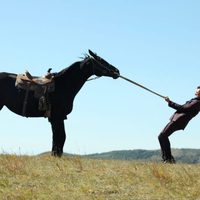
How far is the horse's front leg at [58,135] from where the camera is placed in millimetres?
16984

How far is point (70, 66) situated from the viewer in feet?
58.0

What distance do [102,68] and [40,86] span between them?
220 cm

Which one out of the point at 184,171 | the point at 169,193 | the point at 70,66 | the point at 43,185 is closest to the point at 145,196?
the point at 169,193

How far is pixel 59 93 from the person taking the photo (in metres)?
17.3

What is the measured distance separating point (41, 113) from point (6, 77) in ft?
6.22

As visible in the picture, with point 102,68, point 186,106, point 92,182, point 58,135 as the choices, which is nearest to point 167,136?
point 186,106

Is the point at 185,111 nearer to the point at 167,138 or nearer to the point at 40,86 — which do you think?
the point at 167,138

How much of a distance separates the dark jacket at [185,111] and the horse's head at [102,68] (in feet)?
7.60

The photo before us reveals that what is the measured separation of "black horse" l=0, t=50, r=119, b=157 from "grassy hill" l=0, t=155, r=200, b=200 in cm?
342

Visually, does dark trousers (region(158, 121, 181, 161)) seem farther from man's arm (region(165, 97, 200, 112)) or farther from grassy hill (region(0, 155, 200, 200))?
grassy hill (region(0, 155, 200, 200))

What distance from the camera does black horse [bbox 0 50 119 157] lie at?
17109 millimetres

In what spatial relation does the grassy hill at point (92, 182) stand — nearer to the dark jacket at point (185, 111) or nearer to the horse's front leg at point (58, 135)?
the horse's front leg at point (58, 135)

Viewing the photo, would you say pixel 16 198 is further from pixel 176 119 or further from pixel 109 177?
pixel 176 119

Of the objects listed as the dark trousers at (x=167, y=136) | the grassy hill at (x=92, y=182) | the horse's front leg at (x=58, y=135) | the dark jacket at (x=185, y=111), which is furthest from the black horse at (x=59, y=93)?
the grassy hill at (x=92, y=182)
